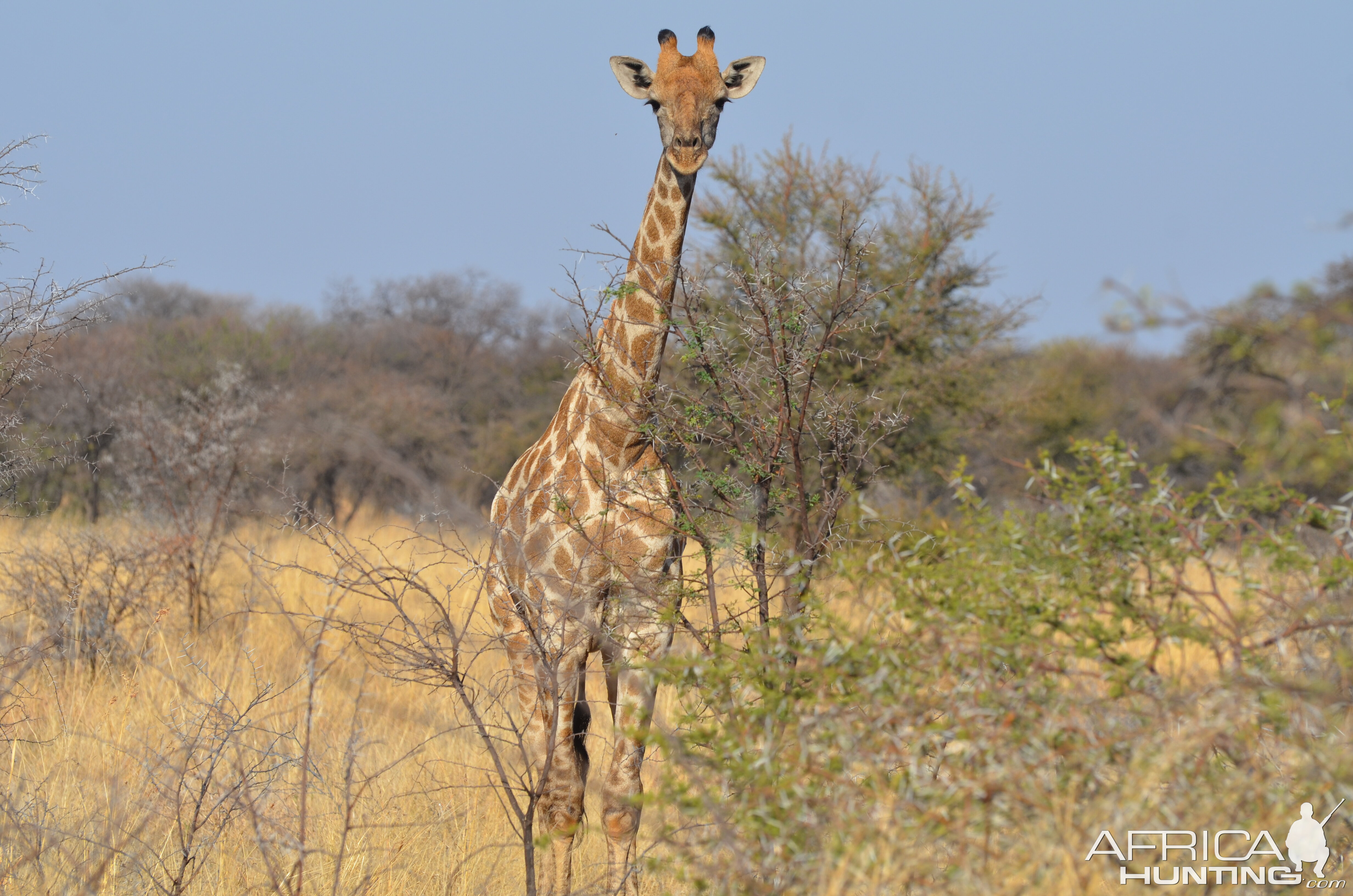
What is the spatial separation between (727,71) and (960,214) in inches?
233

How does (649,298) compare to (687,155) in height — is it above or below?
below

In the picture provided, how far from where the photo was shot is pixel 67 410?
578 inches

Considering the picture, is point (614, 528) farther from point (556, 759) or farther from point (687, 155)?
point (687, 155)

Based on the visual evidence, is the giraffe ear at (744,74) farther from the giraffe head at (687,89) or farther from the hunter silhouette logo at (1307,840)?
the hunter silhouette logo at (1307,840)

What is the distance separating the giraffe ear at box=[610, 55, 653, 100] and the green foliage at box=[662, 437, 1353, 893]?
2.55 m

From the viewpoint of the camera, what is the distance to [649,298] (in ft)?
13.9

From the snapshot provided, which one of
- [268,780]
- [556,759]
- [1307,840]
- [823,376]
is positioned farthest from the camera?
[823,376]

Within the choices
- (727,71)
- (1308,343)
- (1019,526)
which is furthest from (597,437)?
(1308,343)

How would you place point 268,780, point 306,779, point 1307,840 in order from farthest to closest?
point 268,780 < point 306,779 < point 1307,840

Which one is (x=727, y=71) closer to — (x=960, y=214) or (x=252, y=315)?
(x=960, y=214)

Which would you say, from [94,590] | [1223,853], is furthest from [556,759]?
[94,590]

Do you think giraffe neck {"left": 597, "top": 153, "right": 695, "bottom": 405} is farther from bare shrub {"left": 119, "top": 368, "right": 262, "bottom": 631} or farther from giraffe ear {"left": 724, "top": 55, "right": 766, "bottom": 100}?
bare shrub {"left": 119, "top": 368, "right": 262, "bottom": 631}

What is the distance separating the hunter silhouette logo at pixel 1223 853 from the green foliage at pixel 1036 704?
0.04 m

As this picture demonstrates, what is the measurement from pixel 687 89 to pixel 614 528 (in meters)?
1.63
